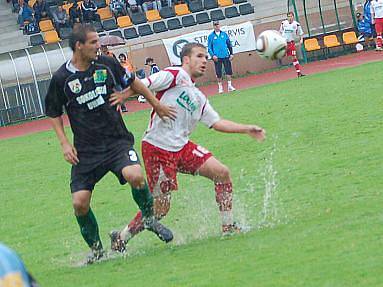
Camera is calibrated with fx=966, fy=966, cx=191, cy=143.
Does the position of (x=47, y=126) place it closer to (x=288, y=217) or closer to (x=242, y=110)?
(x=242, y=110)

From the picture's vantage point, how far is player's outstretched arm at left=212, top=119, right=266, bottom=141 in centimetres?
816

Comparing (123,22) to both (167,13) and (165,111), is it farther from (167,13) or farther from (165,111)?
(165,111)

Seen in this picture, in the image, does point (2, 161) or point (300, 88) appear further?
point (300, 88)

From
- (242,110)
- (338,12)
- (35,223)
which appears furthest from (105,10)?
(35,223)

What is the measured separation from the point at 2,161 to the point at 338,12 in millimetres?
18230

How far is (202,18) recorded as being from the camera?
3516 cm

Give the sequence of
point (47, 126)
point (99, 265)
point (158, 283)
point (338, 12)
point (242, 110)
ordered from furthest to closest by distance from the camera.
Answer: point (338, 12), point (47, 126), point (242, 110), point (99, 265), point (158, 283)

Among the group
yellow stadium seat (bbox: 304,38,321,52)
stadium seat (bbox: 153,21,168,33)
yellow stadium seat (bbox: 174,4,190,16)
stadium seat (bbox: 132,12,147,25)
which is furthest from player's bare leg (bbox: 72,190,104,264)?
yellow stadium seat (bbox: 174,4,190,16)

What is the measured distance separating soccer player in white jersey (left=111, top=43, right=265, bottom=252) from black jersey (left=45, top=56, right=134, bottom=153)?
1.14 feet

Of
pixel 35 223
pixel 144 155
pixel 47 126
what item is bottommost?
pixel 47 126

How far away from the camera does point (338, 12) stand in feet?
110

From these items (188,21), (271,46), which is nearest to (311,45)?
(188,21)

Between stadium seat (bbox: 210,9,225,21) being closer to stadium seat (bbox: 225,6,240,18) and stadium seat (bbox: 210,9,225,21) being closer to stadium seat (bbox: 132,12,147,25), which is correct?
stadium seat (bbox: 225,6,240,18)

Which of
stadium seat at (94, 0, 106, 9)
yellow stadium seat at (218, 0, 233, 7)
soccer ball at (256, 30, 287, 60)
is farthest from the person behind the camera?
yellow stadium seat at (218, 0, 233, 7)
